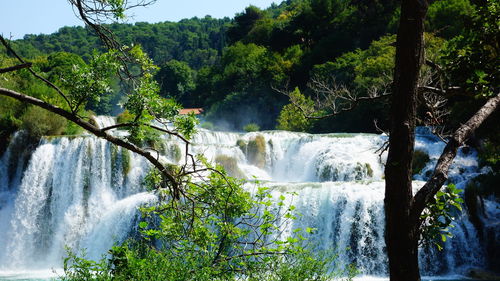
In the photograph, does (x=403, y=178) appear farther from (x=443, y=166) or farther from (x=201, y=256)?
(x=201, y=256)

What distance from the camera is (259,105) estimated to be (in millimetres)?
40406

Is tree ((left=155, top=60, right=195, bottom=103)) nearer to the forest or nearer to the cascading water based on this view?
the forest

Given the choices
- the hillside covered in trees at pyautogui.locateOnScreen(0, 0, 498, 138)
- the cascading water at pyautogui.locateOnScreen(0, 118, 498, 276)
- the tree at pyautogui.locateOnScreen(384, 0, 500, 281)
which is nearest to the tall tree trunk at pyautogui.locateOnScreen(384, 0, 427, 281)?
the tree at pyautogui.locateOnScreen(384, 0, 500, 281)

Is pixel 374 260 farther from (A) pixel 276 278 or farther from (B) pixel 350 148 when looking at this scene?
(A) pixel 276 278

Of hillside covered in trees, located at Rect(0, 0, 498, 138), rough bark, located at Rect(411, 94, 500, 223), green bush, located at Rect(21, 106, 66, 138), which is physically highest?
hillside covered in trees, located at Rect(0, 0, 498, 138)

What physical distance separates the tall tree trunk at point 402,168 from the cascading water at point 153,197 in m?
10.3

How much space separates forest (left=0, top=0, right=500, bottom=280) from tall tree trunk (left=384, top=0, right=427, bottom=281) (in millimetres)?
59

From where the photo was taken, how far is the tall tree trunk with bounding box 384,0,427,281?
3.28 meters

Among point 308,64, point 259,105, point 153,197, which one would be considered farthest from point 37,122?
point 308,64

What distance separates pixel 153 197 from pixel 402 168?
509 inches

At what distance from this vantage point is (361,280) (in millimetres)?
12578

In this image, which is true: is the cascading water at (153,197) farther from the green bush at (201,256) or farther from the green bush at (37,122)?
the green bush at (201,256)

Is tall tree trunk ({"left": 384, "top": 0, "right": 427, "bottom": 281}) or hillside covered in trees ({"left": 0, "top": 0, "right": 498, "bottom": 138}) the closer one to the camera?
tall tree trunk ({"left": 384, "top": 0, "right": 427, "bottom": 281})

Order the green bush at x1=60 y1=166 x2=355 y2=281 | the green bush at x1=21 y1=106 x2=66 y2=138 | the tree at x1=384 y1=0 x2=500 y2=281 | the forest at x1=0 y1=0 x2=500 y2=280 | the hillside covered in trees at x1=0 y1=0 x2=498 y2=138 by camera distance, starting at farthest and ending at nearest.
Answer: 1. the hillside covered in trees at x1=0 y1=0 x2=498 y2=138
2. the green bush at x1=21 y1=106 x2=66 y2=138
3. the green bush at x1=60 y1=166 x2=355 y2=281
4. the forest at x1=0 y1=0 x2=500 y2=280
5. the tree at x1=384 y1=0 x2=500 y2=281
